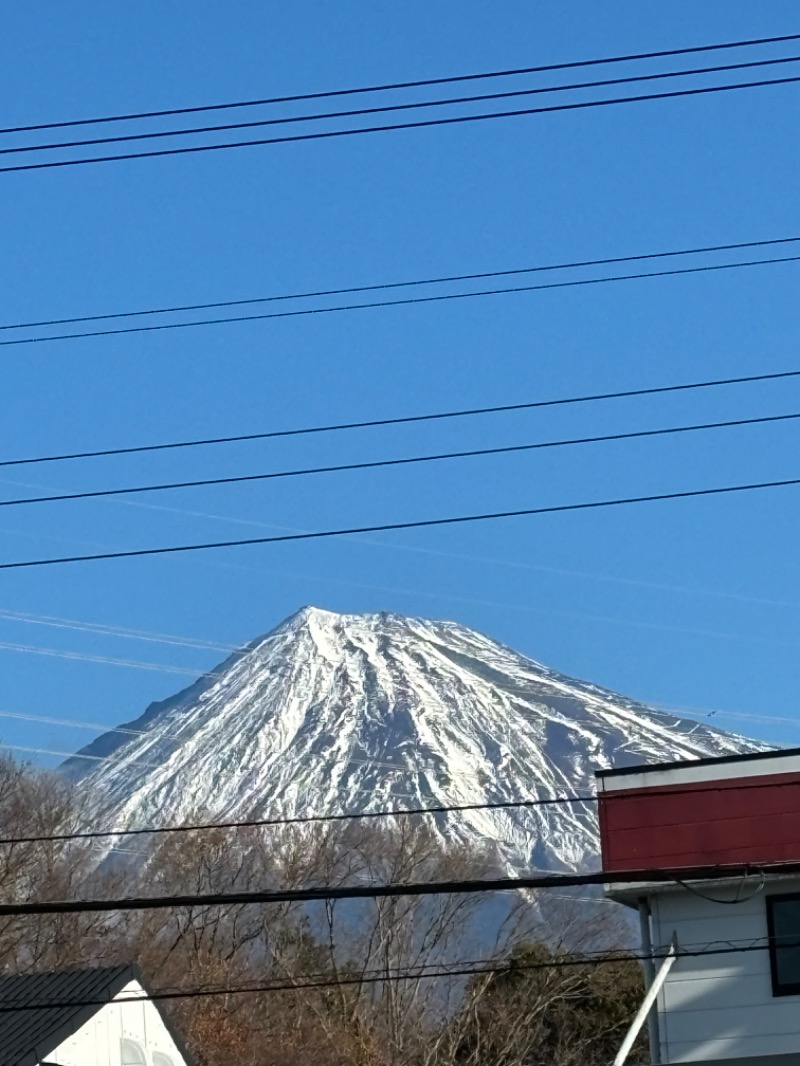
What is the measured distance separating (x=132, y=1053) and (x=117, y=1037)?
533 millimetres

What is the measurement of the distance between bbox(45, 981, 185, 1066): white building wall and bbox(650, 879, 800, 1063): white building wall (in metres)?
9.84

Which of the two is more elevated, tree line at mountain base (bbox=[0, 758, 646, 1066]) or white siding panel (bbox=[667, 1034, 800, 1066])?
tree line at mountain base (bbox=[0, 758, 646, 1066])

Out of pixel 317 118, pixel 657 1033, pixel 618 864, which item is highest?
pixel 317 118

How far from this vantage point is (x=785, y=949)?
17641mm

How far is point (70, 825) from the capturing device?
177 ft

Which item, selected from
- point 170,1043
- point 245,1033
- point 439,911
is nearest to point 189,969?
point 245,1033

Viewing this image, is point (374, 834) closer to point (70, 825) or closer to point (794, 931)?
point (70, 825)

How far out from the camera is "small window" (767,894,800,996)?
691 inches

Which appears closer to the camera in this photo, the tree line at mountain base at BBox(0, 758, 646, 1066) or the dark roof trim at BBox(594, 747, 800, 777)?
the dark roof trim at BBox(594, 747, 800, 777)

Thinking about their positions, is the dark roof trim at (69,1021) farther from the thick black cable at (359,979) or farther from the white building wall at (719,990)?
the white building wall at (719,990)

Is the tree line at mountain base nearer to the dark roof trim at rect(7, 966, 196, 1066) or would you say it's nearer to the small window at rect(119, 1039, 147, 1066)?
the small window at rect(119, 1039, 147, 1066)

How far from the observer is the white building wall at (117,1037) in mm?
25609

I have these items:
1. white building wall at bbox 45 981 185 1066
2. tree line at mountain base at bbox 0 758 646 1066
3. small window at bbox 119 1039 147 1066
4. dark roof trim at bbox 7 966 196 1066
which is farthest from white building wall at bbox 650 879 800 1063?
tree line at mountain base at bbox 0 758 646 1066

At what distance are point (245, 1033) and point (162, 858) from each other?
10513 millimetres
